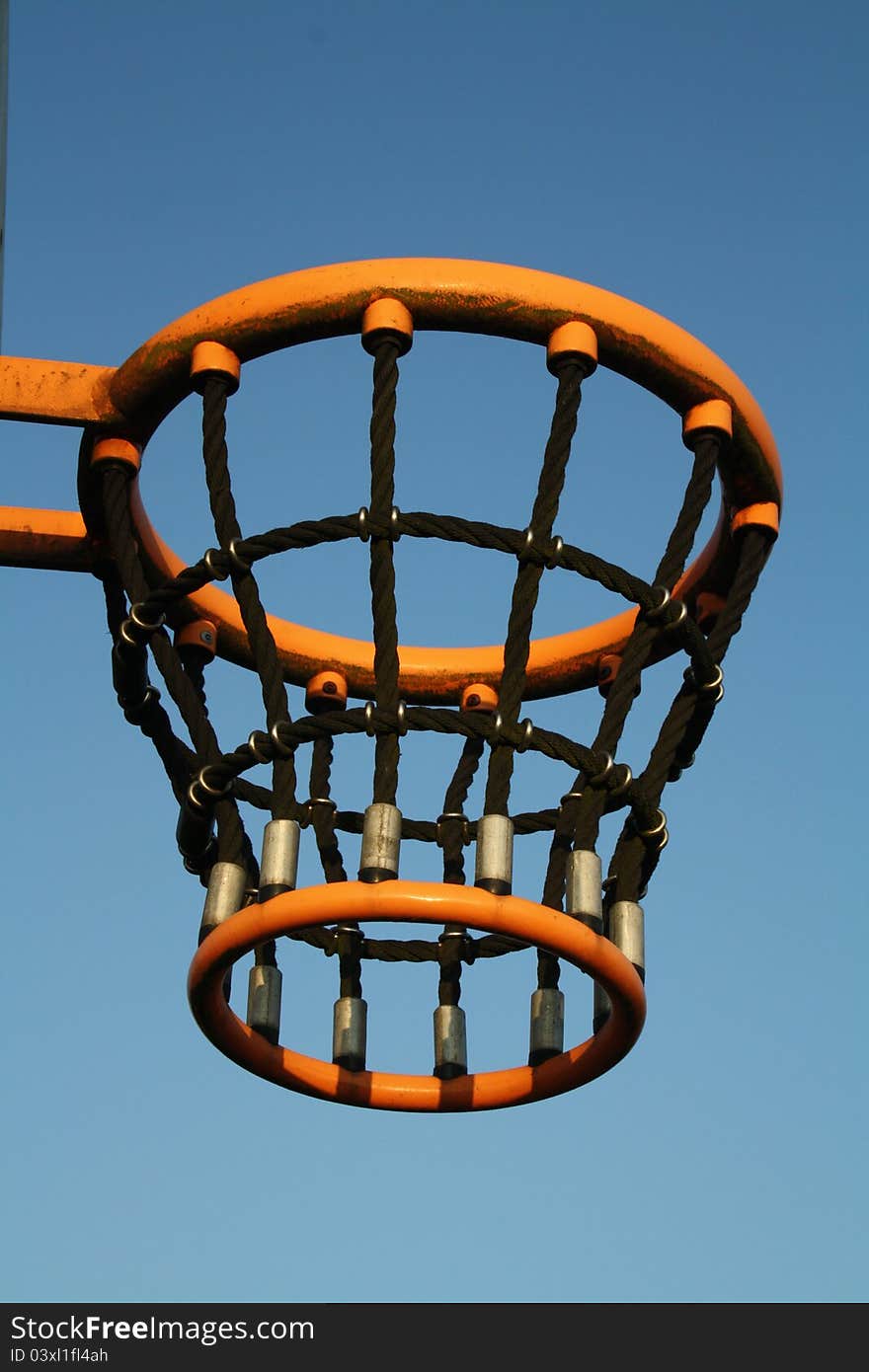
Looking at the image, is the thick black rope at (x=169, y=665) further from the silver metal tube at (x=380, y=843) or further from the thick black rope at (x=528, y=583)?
the thick black rope at (x=528, y=583)

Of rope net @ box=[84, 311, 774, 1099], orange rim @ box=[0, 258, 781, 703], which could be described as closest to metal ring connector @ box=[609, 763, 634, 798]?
rope net @ box=[84, 311, 774, 1099]

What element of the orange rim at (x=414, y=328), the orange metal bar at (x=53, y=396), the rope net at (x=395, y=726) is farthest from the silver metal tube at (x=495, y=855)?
the orange metal bar at (x=53, y=396)

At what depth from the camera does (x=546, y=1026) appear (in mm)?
6734

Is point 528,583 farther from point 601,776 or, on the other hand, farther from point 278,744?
point 278,744

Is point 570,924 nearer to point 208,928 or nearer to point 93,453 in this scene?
point 208,928

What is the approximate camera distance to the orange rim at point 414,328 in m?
6.62

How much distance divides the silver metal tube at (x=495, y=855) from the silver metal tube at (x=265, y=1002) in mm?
849

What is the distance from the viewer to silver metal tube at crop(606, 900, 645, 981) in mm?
6434

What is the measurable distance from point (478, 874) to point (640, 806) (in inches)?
24.5

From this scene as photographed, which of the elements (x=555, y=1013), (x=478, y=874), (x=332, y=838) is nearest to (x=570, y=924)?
(x=478, y=874)

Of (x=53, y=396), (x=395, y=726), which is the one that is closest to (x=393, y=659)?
(x=395, y=726)

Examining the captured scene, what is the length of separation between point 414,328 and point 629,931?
191cm

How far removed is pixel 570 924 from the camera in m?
6.09

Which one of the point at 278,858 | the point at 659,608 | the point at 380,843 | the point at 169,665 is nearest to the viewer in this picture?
the point at 380,843
